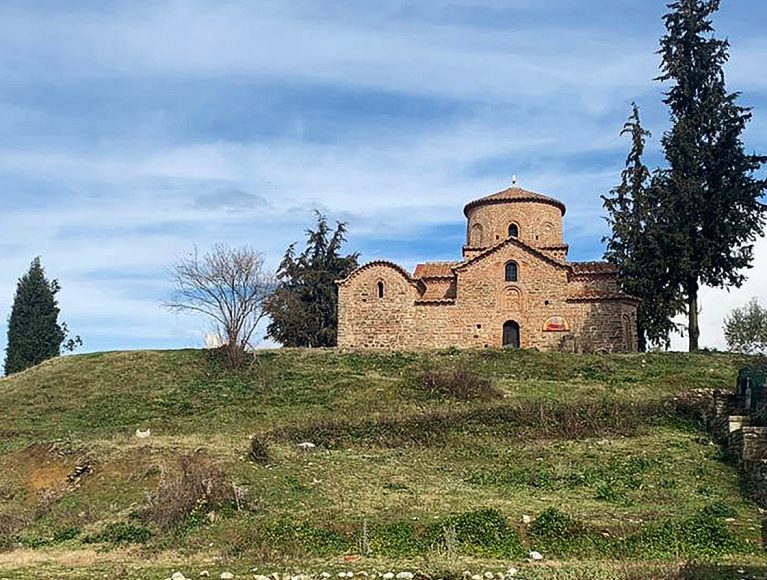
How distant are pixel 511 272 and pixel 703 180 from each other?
377 inches

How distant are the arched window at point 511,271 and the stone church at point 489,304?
5cm

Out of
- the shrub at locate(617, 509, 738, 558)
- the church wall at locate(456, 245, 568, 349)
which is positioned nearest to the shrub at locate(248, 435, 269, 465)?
the shrub at locate(617, 509, 738, 558)

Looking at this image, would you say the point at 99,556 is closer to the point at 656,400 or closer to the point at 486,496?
the point at 486,496

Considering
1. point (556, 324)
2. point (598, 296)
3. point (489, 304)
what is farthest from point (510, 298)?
point (598, 296)

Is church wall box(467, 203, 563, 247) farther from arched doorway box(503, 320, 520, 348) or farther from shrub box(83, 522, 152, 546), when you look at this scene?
shrub box(83, 522, 152, 546)

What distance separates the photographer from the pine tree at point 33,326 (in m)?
54.0

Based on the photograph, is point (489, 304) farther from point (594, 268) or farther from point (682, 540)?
point (682, 540)

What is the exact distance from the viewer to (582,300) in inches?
1511

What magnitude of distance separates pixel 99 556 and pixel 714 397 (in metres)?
18.0

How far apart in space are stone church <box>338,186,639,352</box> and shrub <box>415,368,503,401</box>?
28.9 feet

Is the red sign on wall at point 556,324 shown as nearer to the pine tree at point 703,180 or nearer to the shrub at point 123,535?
the pine tree at point 703,180

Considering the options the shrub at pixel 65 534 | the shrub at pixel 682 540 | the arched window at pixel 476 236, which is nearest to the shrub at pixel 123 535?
the shrub at pixel 65 534

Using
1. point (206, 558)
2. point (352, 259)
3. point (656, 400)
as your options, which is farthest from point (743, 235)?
point (206, 558)

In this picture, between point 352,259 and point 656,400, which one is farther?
point 352,259
